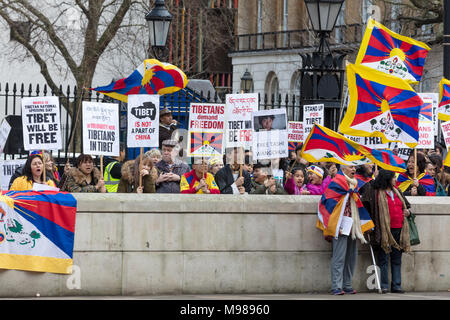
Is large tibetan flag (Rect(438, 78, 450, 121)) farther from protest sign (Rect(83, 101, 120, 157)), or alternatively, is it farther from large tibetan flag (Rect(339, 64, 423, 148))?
protest sign (Rect(83, 101, 120, 157))

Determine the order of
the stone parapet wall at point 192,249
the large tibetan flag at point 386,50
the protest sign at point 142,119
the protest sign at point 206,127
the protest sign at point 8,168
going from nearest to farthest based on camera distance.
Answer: the stone parapet wall at point 192,249, the protest sign at point 142,119, the protest sign at point 206,127, the large tibetan flag at point 386,50, the protest sign at point 8,168

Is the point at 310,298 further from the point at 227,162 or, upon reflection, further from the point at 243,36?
the point at 243,36

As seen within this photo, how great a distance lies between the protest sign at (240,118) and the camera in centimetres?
1576

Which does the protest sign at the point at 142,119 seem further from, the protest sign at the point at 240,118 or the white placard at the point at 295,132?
the white placard at the point at 295,132

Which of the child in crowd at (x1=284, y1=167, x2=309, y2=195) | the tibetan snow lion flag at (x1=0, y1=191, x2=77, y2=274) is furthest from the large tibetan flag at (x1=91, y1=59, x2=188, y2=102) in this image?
the tibetan snow lion flag at (x1=0, y1=191, x2=77, y2=274)

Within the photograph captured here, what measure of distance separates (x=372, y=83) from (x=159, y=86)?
303 cm

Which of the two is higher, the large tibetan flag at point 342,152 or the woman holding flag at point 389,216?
the large tibetan flag at point 342,152

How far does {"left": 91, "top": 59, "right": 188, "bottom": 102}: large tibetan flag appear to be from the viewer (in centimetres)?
1577

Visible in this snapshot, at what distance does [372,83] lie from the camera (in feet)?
49.8

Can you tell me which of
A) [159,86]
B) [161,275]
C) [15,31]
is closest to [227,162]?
[159,86]

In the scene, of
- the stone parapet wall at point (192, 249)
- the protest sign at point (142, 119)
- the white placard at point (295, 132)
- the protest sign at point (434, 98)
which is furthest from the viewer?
the white placard at point (295, 132)

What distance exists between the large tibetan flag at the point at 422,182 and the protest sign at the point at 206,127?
2.99m

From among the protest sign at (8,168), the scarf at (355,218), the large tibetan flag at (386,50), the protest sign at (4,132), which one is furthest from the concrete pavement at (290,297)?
the large tibetan flag at (386,50)

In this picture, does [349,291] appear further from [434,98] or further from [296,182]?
[434,98]
